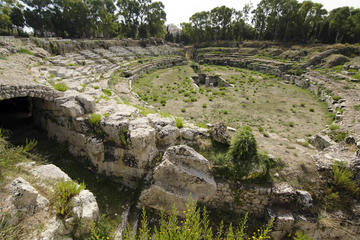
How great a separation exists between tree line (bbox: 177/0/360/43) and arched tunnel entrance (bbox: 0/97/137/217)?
57792mm

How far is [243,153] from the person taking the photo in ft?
21.9

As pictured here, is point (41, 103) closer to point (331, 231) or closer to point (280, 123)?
point (331, 231)

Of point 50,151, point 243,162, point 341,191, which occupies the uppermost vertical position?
point 243,162

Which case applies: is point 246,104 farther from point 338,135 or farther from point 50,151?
point 50,151

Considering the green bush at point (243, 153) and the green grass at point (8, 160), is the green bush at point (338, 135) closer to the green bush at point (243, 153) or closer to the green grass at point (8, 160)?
the green bush at point (243, 153)

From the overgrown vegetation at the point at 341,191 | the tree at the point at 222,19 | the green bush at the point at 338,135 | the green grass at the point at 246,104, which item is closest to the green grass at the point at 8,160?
the green grass at the point at 246,104

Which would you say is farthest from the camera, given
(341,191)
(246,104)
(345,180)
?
(246,104)

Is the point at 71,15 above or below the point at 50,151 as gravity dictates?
above

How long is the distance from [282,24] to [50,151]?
202 feet

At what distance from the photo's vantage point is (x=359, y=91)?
1700cm

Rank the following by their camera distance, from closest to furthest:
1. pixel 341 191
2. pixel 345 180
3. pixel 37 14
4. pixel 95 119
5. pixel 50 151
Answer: pixel 345 180 → pixel 341 191 → pixel 95 119 → pixel 50 151 → pixel 37 14

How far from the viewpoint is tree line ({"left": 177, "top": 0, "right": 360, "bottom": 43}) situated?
40.6m

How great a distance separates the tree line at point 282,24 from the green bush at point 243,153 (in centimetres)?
5298

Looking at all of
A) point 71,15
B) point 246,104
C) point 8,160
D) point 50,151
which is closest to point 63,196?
point 8,160
